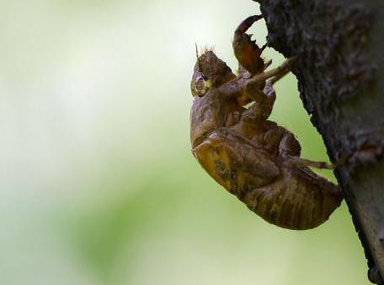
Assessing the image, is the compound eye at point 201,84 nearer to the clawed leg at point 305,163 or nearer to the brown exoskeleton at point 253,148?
the brown exoskeleton at point 253,148

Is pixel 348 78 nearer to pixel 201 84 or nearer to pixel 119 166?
pixel 201 84

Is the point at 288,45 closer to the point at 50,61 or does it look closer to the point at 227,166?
the point at 227,166

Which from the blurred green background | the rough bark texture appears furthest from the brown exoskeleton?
the blurred green background

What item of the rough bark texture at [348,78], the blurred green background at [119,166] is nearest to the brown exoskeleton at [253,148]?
the rough bark texture at [348,78]

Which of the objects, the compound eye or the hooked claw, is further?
the compound eye

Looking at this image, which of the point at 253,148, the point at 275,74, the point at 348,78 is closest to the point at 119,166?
the point at 253,148

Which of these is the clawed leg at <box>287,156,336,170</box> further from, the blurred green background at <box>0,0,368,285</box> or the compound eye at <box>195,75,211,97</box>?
the blurred green background at <box>0,0,368,285</box>
